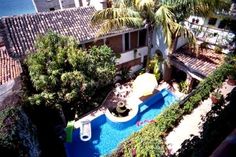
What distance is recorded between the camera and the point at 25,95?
1386 centimetres

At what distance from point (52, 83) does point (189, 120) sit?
9.13 meters

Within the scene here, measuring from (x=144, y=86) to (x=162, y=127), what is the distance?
6331 millimetres

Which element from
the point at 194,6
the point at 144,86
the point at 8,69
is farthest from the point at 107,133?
the point at 194,6

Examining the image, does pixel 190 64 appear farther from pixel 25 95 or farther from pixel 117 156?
pixel 25 95

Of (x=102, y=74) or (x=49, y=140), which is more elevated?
(x=102, y=74)

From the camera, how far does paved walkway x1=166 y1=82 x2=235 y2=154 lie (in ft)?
37.8

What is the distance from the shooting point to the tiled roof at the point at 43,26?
51.0 ft

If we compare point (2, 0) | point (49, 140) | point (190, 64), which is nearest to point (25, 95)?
point (49, 140)

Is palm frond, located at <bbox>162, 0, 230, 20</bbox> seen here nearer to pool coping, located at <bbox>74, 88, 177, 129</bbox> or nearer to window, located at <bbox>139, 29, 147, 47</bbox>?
window, located at <bbox>139, 29, 147, 47</bbox>

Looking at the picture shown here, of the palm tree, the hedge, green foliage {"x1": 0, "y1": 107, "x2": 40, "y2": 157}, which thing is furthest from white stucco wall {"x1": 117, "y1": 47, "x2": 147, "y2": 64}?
green foliage {"x1": 0, "y1": 107, "x2": 40, "y2": 157}

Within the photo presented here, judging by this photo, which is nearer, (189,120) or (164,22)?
(189,120)

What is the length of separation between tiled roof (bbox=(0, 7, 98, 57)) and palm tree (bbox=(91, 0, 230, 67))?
72.8 inches

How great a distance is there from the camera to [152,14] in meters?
15.6

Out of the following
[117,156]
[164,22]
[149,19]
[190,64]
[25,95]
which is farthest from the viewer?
[190,64]
